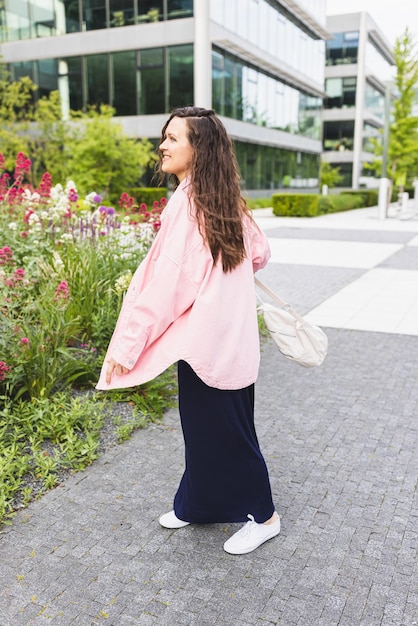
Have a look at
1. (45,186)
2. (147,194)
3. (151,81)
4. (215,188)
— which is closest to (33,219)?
(45,186)

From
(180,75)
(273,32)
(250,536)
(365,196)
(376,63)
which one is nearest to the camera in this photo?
(250,536)

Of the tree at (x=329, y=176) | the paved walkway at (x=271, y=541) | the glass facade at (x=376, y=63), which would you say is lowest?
the paved walkway at (x=271, y=541)

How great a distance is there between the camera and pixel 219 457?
8.99 feet

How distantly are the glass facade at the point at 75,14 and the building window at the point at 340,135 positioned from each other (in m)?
30.7

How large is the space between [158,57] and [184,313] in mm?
26468

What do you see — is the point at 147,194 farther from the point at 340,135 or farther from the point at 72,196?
the point at 340,135

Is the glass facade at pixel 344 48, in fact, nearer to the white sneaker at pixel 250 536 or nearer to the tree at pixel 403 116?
the tree at pixel 403 116

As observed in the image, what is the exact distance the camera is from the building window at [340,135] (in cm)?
5353

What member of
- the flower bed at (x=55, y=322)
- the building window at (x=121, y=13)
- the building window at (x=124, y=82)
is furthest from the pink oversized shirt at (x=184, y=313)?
the building window at (x=121, y=13)

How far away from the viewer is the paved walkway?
2.46 metres

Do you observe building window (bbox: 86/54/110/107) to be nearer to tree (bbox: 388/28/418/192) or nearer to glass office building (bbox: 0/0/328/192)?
glass office building (bbox: 0/0/328/192)

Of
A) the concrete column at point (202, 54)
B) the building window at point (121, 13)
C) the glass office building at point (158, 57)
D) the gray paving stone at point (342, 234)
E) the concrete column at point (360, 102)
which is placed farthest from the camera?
the concrete column at point (360, 102)

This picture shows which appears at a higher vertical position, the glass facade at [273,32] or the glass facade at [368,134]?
the glass facade at [273,32]

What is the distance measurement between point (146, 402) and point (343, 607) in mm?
2310
